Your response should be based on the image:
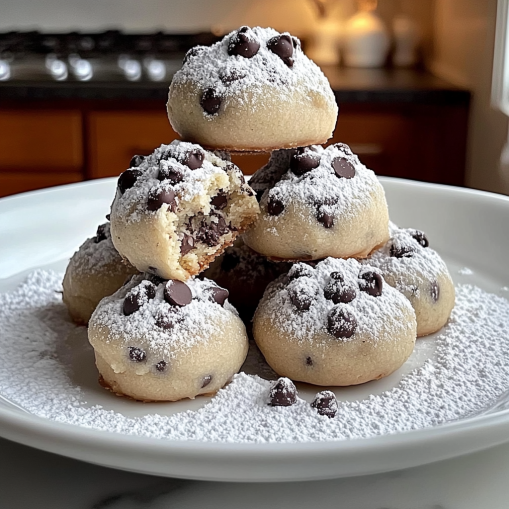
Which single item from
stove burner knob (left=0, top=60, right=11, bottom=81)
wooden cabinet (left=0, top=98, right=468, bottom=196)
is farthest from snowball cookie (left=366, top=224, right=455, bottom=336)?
stove burner knob (left=0, top=60, right=11, bottom=81)

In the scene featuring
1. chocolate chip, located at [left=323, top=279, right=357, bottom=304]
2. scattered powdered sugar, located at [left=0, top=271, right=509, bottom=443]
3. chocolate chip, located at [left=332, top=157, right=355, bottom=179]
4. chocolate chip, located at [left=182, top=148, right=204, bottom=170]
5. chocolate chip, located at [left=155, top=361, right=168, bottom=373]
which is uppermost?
chocolate chip, located at [left=182, top=148, right=204, bottom=170]

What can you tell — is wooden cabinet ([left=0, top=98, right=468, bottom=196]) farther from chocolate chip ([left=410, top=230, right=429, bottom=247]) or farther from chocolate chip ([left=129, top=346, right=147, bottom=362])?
chocolate chip ([left=129, top=346, right=147, bottom=362])

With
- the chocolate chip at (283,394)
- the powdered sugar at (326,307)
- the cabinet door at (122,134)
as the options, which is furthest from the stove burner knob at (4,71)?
the chocolate chip at (283,394)

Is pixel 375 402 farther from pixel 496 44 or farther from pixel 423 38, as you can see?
pixel 423 38

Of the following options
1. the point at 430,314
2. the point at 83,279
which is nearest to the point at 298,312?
the point at 430,314

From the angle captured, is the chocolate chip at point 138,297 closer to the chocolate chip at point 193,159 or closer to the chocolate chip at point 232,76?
the chocolate chip at point 193,159
